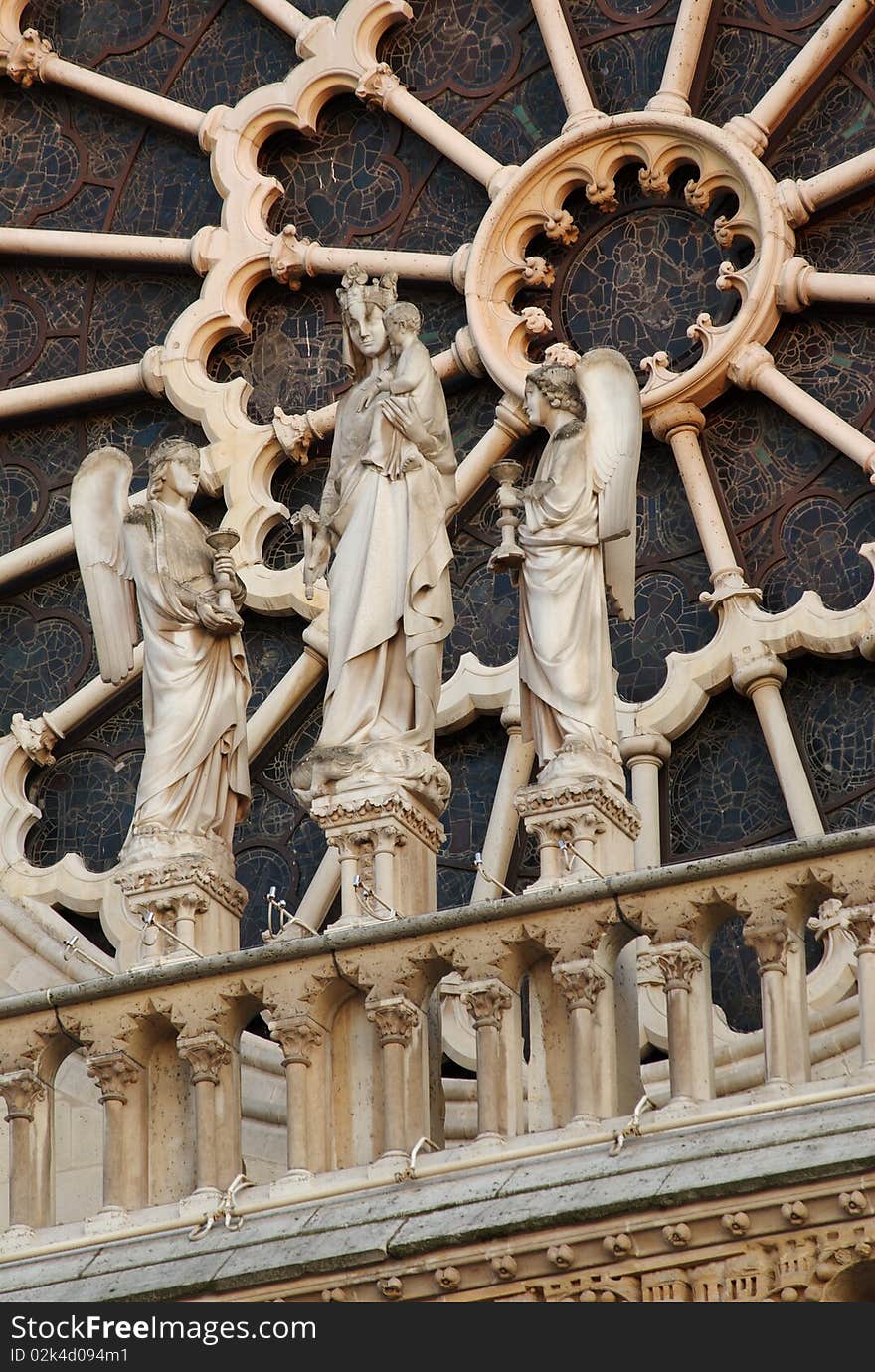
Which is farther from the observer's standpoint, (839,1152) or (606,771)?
(606,771)

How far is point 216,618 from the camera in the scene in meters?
17.4

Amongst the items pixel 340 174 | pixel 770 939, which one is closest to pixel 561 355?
pixel 340 174

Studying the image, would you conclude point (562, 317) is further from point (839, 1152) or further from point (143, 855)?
point (839, 1152)

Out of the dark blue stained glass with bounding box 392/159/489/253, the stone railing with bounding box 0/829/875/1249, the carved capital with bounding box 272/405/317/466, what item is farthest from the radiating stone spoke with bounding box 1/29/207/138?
the stone railing with bounding box 0/829/875/1249

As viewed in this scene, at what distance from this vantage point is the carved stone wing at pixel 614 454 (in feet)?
55.6

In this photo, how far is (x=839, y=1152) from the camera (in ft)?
48.1

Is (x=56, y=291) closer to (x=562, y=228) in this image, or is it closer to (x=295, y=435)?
(x=295, y=435)

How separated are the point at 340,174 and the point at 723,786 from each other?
3.93 meters

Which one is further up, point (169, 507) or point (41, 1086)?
point (169, 507)

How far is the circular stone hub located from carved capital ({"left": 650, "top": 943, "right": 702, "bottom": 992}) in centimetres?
504

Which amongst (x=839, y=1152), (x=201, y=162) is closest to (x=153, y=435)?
(x=201, y=162)

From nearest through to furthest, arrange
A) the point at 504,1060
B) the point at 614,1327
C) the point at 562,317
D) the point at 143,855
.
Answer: the point at 614,1327 → the point at 504,1060 → the point at 143,855 → the point at 562,317

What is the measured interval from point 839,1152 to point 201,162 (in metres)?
8.56

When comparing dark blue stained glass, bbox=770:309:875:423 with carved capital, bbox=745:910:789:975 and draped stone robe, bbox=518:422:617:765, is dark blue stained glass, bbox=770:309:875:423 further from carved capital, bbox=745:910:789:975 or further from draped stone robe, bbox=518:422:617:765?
carved capital, bbox=745:910:789:975
